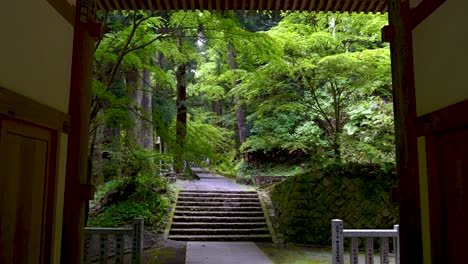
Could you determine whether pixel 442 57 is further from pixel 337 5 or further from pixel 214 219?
pixel 214 219

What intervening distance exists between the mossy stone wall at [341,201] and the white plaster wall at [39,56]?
278 inches

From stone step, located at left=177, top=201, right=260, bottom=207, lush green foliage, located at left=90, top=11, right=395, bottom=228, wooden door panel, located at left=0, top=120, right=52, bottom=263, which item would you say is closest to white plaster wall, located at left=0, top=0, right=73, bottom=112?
wooden door panel, located at left=0, top=120, right=52, bottom=263

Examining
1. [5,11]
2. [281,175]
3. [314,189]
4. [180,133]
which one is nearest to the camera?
[5,11]

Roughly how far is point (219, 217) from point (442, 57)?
884 centimetres

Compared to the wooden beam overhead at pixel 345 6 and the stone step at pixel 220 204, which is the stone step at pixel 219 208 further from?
the wooden beam overhead at pixel 345 6

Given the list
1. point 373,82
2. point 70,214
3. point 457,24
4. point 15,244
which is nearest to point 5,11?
point 15,244

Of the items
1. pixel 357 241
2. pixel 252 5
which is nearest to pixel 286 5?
pixel 252 5

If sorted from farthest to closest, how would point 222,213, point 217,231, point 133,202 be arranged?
1. point 222,213
2. point 133,202
3. point 217,231

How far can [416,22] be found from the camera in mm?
3340

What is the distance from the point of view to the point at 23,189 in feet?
8.73

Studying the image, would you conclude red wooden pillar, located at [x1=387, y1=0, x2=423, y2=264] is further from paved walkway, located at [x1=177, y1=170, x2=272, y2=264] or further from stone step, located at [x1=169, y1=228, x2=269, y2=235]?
stone step, located at [x1=169, y1=228, x2=269, y2=235]

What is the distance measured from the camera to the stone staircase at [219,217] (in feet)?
32.3

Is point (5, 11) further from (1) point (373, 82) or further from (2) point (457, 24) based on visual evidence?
(1) point (373, 82)

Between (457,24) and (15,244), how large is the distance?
3376 millimetres
